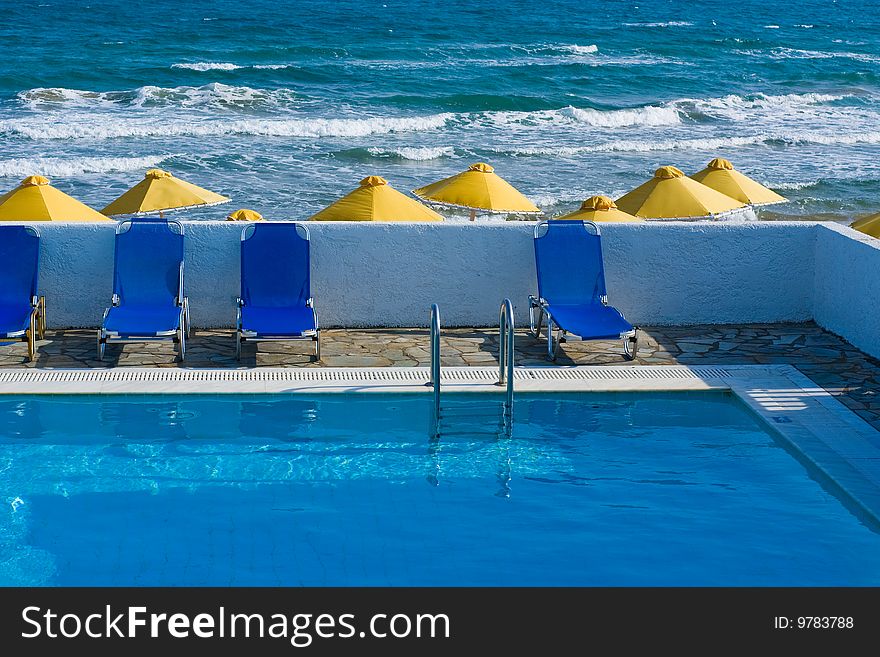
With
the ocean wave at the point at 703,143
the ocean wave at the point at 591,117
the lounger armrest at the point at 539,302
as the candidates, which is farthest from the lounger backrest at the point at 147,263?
the ocean wave at the point at 591,117

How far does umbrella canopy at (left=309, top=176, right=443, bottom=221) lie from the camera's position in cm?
1065

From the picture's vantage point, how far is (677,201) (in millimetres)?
11875

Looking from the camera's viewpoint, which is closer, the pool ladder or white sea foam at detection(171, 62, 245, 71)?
the pool ladder

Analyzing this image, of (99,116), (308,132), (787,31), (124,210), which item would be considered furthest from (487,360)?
(787,31)

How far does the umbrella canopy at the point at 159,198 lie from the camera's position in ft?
38.0

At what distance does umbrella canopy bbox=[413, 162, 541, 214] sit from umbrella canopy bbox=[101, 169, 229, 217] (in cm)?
242

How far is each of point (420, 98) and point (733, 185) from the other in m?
19.3

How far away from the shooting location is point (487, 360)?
9070 mm

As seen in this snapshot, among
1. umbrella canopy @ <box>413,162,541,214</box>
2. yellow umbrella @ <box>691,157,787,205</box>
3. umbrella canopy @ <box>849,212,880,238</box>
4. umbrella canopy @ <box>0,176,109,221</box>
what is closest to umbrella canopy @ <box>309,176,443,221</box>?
umbrella canopy @ <box>413,162,541,214</box>

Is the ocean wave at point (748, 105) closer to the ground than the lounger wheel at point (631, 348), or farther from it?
farther from it

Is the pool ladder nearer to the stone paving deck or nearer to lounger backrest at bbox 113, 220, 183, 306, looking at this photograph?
the stone paving deck

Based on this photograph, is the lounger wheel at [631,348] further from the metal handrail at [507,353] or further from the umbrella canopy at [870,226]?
the umbrella canopy at [870,226]

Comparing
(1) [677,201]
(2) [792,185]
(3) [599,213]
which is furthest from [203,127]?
(3) [599,213]

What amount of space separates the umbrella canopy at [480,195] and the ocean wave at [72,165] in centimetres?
1214
